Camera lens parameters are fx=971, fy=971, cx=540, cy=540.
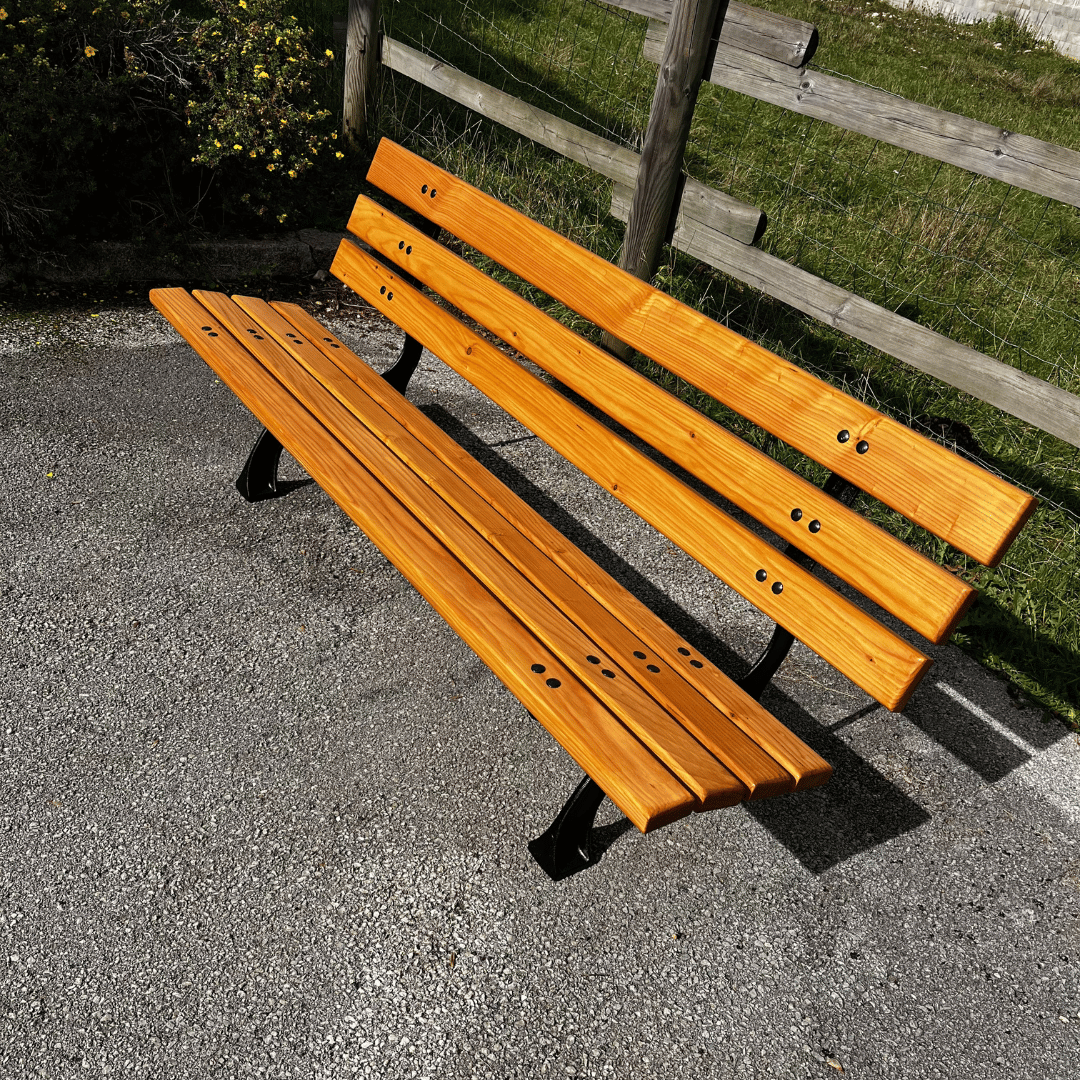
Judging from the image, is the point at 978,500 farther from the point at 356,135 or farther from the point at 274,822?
the point at 356,135

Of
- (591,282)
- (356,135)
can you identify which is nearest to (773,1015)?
(591,282)

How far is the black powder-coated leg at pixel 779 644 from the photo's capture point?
2.29 meters

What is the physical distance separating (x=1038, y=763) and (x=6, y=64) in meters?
4.61

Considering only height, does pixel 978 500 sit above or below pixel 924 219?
above

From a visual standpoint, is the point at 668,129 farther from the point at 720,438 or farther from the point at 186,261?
the point at 186,261

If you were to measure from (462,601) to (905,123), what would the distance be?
2435 millimetres

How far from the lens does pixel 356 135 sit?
18.3ft

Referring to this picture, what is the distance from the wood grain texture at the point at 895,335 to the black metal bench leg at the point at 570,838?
1.97 metres

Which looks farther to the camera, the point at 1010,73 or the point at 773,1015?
the point at 1010,73

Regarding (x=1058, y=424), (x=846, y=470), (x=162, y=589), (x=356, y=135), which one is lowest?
(x=162, y=589)

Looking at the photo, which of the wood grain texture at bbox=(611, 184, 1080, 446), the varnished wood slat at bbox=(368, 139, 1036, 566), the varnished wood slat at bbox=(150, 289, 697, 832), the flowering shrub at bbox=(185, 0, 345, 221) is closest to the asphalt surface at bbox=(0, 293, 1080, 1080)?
the varnished wood slat at bbox=(150, 289, 697, 832)

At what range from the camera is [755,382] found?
2.34 meters

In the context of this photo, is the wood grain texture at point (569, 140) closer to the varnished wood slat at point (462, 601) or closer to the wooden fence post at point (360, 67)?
the wooden fence post at point (360, 67)

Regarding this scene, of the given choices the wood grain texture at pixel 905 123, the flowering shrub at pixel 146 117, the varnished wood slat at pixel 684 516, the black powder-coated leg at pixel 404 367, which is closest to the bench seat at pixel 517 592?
the varnished wood slat at pixel 684 516
